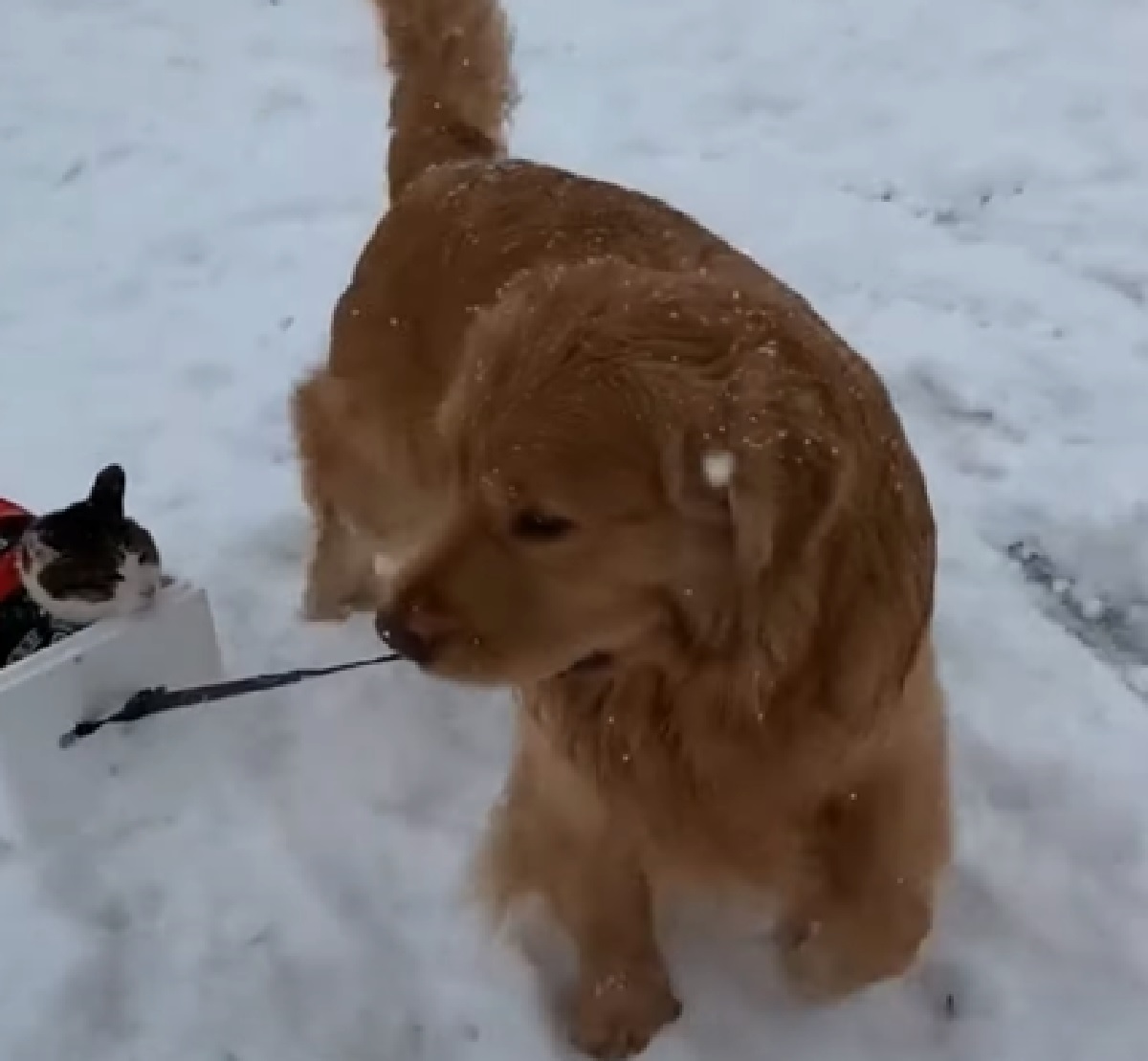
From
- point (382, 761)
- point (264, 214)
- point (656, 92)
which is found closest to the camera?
point (382, 761)

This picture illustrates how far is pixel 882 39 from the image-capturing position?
5516 mm

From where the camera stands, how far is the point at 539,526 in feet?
6.26

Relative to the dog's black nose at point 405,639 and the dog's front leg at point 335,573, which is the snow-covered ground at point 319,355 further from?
the dog's black nose at point 405,639

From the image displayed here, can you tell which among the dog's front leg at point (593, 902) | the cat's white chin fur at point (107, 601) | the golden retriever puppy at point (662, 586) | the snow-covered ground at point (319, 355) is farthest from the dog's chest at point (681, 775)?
the cat's white chin fur at point (107, 601)

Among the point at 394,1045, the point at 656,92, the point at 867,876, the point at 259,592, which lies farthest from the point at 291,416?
the point at 656,92

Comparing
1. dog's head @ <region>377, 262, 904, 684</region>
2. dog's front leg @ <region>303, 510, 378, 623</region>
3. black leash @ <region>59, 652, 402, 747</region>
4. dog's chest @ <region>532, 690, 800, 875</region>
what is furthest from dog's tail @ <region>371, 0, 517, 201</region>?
dog's chest @ <region>532, 690, 800, 875</region>

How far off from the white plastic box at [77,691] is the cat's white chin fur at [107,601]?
2cm

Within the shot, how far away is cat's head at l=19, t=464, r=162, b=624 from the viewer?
2820 mm

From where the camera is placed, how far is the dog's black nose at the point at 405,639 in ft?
6.55

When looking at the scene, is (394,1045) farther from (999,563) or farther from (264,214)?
(264,214)

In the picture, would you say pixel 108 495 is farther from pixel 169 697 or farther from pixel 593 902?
pixel 593 902

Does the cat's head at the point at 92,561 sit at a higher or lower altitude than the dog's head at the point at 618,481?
lower

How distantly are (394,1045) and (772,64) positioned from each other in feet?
12.4

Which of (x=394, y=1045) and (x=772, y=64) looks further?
(x=772, y=64)
